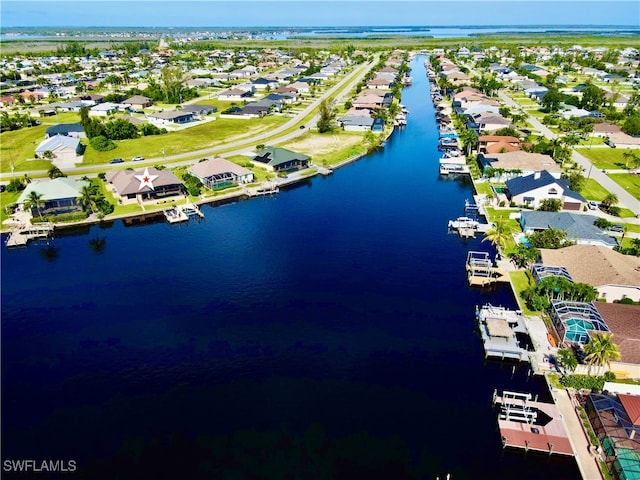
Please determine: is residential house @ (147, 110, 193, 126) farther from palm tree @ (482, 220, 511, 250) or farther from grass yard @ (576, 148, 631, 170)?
grass yard @ (576, 148, 631, 170)

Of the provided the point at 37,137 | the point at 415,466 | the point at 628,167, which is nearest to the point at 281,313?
the point at 415,466

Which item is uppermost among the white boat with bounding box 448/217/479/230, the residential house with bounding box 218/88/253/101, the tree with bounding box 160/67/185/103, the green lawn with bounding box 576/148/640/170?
the tree with bounding box 160/67/185/103

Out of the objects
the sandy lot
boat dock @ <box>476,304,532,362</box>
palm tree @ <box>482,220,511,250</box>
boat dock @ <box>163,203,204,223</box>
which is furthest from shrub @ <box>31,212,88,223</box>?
palm tree @ <box>482,220,511,250</box>

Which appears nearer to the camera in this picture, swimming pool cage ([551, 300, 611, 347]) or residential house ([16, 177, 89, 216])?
swimming pool cage ([551, 300, 611, 347])

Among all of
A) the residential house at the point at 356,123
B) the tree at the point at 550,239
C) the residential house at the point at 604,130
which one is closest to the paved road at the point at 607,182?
the residential house at the point at 604,130

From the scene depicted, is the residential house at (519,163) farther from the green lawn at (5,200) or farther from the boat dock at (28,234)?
the green lawn at (5,200)

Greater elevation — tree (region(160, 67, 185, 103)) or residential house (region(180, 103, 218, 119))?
tree (region(160, 67, 185, 103))

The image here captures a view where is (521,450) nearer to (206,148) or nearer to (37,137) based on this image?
(206,148)

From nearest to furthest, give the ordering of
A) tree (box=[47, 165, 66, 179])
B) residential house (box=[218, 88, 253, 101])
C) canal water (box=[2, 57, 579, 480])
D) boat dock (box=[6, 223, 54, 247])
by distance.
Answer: canal water (box=[2, 57, 579, 480]) < boat dock (box=[6, 223, 54, 247]) < tree (box=[47, 165, 66, 179]) < residential house (box=[218, 88, 253, 101])
